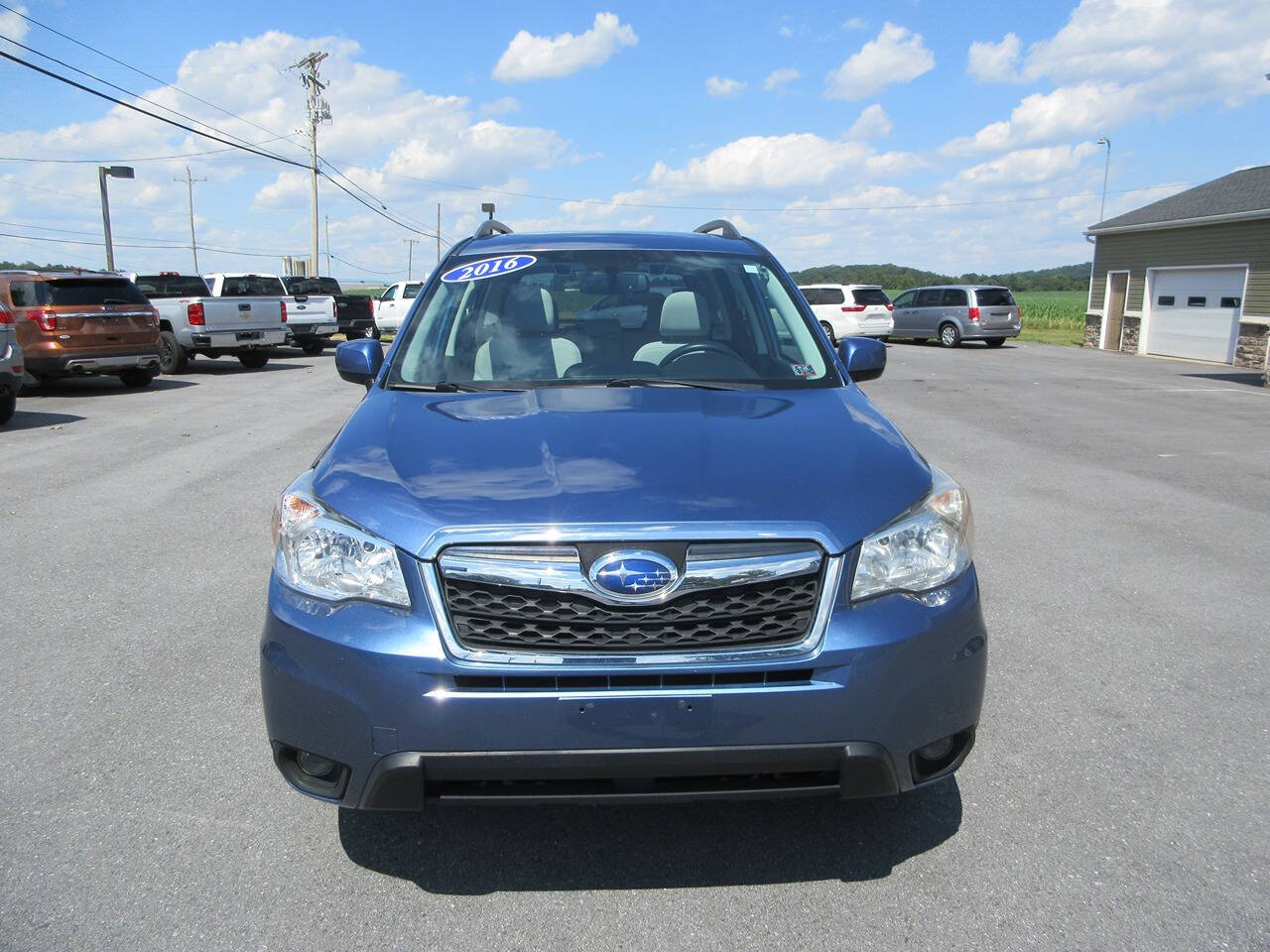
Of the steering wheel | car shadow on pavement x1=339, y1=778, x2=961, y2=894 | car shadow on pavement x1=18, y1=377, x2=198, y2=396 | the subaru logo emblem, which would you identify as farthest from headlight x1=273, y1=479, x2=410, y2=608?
car shadow on pavement x1=18, y1=377, x2=198, y2=396

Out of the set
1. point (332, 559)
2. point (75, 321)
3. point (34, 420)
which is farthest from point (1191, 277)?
point (332, 559)

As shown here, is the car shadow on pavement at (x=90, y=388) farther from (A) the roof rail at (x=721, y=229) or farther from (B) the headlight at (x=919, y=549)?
(B) the headlight at (x=919, y=549)

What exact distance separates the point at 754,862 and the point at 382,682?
3.87 ft

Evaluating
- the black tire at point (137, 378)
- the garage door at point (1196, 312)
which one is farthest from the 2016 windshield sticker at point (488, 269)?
the garage door at point (1196, 312)

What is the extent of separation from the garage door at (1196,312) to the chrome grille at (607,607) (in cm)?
2676

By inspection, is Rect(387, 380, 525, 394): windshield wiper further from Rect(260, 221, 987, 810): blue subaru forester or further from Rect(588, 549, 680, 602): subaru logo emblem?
Rect(588, 549, 680, 602): subaru logo emblem

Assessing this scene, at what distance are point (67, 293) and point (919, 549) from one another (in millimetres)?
15806

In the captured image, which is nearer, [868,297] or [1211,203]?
[1211,203]

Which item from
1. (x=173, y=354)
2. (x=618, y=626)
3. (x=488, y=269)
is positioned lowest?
(x=173, y=354)

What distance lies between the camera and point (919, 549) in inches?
103

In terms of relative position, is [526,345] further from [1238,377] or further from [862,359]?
[1238,377]

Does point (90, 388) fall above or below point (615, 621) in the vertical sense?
below

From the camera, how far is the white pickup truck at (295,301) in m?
24.2

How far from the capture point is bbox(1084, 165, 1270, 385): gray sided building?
24.1 meters
